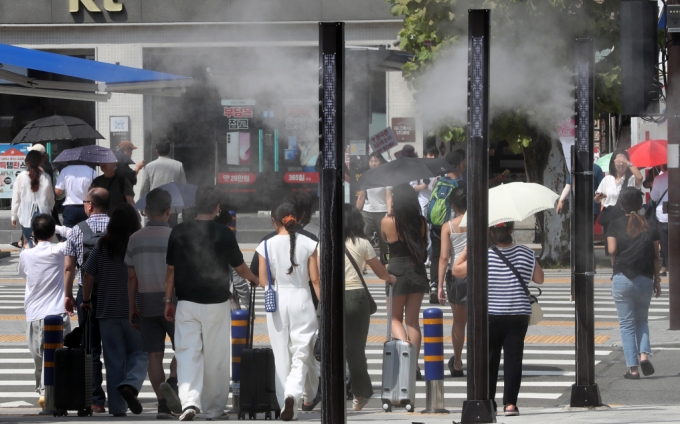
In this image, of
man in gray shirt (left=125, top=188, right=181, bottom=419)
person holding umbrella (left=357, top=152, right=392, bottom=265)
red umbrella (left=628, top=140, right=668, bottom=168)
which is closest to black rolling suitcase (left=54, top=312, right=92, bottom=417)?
man in gray shirt (left=125, top=188, right=181, bottom=419)

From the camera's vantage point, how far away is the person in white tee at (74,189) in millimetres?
12750

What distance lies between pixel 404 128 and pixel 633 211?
2.46 m

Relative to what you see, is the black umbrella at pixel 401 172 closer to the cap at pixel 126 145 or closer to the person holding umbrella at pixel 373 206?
the cap at pixel 126 145

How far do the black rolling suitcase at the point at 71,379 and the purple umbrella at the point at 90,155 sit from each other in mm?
3346

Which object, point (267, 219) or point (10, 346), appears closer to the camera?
point (267, 219)

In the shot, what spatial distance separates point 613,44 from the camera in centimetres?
891

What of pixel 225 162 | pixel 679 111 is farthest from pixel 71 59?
pixel 679 111

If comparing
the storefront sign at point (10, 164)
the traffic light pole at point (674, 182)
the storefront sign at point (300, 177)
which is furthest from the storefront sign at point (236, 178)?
the storefront sign at point (10, 164)

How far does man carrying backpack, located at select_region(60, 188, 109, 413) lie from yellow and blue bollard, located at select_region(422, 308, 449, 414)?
239cm

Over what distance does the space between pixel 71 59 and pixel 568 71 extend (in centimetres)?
339

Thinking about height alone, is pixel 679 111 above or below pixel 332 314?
above

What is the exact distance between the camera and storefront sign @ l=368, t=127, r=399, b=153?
8.04 metres

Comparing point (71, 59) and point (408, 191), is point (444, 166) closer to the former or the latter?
point (408, 191)

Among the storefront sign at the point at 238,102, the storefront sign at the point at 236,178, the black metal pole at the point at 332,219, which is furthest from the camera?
the storefront sign at the point at 236,178
